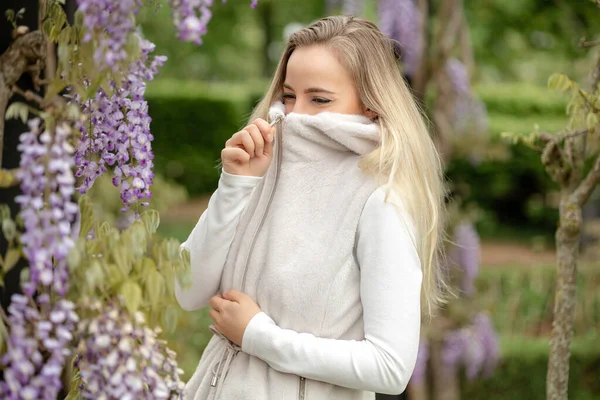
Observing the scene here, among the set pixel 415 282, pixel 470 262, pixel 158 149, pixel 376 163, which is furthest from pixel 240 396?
pixel 158 149

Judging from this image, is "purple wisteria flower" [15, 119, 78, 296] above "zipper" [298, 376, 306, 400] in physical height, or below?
above

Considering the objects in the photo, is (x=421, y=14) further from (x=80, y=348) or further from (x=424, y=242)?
(x=80, y=348)

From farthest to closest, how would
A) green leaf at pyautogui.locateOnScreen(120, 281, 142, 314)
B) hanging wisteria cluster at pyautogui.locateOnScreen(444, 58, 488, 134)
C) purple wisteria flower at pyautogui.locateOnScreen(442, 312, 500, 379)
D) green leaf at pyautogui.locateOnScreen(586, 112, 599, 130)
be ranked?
hanging wisteria cluster at pyautogui.locateOnScreen(444, 58, 488, 134) → purple wisteria flower at pyautogui.locateOnScreen(442, 312, 500, 379) → green leaf at pyautogui.locateOnScreen(586, 112, 599, 130) → green leaf at pyautogui.locateOnScreen(120, 281, 142, 314)

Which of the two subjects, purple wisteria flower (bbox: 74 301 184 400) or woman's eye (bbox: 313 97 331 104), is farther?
woman's eye (bbox: 313 97 331 104)

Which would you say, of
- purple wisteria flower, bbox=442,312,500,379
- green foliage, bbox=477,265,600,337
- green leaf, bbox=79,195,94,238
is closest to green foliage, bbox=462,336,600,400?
purple wisteria flower, bbox=442,312,500,379

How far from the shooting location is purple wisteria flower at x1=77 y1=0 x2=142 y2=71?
139 centimetres

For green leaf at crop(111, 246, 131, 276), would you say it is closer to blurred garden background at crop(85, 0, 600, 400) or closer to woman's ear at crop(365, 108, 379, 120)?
woman's ear at crop(365, 108, 379, 120)

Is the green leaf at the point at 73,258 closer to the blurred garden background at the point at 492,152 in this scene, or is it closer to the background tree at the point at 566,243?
the background tree at the point at 566,243

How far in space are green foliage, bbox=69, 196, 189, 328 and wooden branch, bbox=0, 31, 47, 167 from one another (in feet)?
1.10

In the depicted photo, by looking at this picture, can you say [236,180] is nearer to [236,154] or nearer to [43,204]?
[236,154]

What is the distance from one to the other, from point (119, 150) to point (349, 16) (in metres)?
0.67

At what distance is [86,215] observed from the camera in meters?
1.60

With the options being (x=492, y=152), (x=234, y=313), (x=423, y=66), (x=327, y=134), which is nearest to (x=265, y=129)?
(x=327, y=134)

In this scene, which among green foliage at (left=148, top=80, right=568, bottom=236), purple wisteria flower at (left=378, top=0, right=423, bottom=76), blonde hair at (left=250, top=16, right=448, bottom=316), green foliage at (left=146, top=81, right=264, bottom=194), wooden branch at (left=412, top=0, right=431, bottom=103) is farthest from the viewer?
green foliage at (left=146, top=81, right=264, bottom=194)
